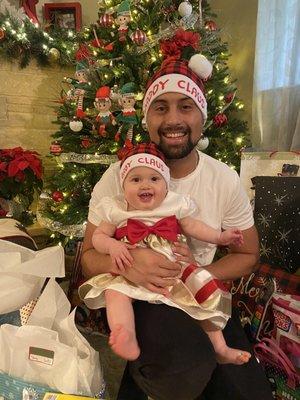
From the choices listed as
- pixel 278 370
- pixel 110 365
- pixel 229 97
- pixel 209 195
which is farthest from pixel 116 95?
pixel 278 370

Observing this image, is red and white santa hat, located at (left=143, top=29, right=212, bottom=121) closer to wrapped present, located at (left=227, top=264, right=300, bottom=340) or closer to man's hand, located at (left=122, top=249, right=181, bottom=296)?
man's hand, located at (left=122, top=249, right=181, bottom=296)

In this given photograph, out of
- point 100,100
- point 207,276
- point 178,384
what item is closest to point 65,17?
point 100,100

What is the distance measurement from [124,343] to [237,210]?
0.61 metres

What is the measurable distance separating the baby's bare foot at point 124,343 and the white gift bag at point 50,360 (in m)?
0.16

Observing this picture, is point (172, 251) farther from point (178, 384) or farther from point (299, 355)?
point (299, 355)

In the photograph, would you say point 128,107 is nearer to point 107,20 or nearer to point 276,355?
point 107,20

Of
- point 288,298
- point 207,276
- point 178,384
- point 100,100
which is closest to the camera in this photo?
point 178,384

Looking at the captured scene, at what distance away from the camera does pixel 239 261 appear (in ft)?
4.03

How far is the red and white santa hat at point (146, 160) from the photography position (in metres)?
1.09

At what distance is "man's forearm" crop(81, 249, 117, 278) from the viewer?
3.62 ft

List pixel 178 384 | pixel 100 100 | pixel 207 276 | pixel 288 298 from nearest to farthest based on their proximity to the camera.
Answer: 1. pixel 178 384
2. pixel 207 276
3. pixel 288 298
4. pixel 100 100

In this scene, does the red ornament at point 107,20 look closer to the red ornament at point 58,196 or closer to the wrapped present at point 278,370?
the red ornament at point 58,196

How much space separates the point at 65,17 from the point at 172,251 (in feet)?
8.04

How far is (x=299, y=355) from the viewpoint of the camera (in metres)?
1.10
